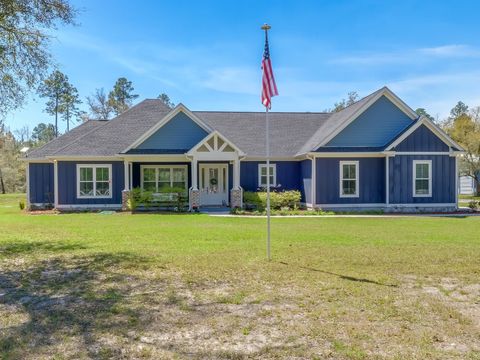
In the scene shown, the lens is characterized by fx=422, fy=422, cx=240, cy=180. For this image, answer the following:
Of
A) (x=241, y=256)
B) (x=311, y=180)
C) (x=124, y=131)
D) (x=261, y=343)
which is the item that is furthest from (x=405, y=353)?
(x=124, y=131)

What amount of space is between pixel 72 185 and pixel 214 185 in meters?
7.51

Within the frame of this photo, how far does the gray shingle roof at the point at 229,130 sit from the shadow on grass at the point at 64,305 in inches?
588

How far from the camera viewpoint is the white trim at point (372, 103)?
21.2m

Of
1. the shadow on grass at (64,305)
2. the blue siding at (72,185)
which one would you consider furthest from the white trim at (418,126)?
the shadow on grass at (64,305)

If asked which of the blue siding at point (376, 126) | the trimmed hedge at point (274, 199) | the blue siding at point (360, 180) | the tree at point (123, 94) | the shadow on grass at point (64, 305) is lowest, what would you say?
the shadow on grass at point (64, 305)

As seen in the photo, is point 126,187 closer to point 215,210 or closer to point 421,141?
point 215,210

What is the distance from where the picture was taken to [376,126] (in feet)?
71.7

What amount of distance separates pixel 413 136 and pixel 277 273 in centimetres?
1607

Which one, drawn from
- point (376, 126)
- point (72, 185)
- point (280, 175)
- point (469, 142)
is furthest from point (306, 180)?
point (469, 142)

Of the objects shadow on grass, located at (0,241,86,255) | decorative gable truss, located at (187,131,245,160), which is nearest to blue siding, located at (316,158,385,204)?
decorative gable truss, located at (187,131,245,160)

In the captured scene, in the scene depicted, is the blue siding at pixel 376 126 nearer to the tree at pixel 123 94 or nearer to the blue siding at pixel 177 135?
the blue siding at pixel 177 135

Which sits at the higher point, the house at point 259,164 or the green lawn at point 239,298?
the house at point 259,164

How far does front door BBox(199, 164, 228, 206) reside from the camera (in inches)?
931

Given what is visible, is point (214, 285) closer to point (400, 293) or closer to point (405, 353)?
point (400, 293)
